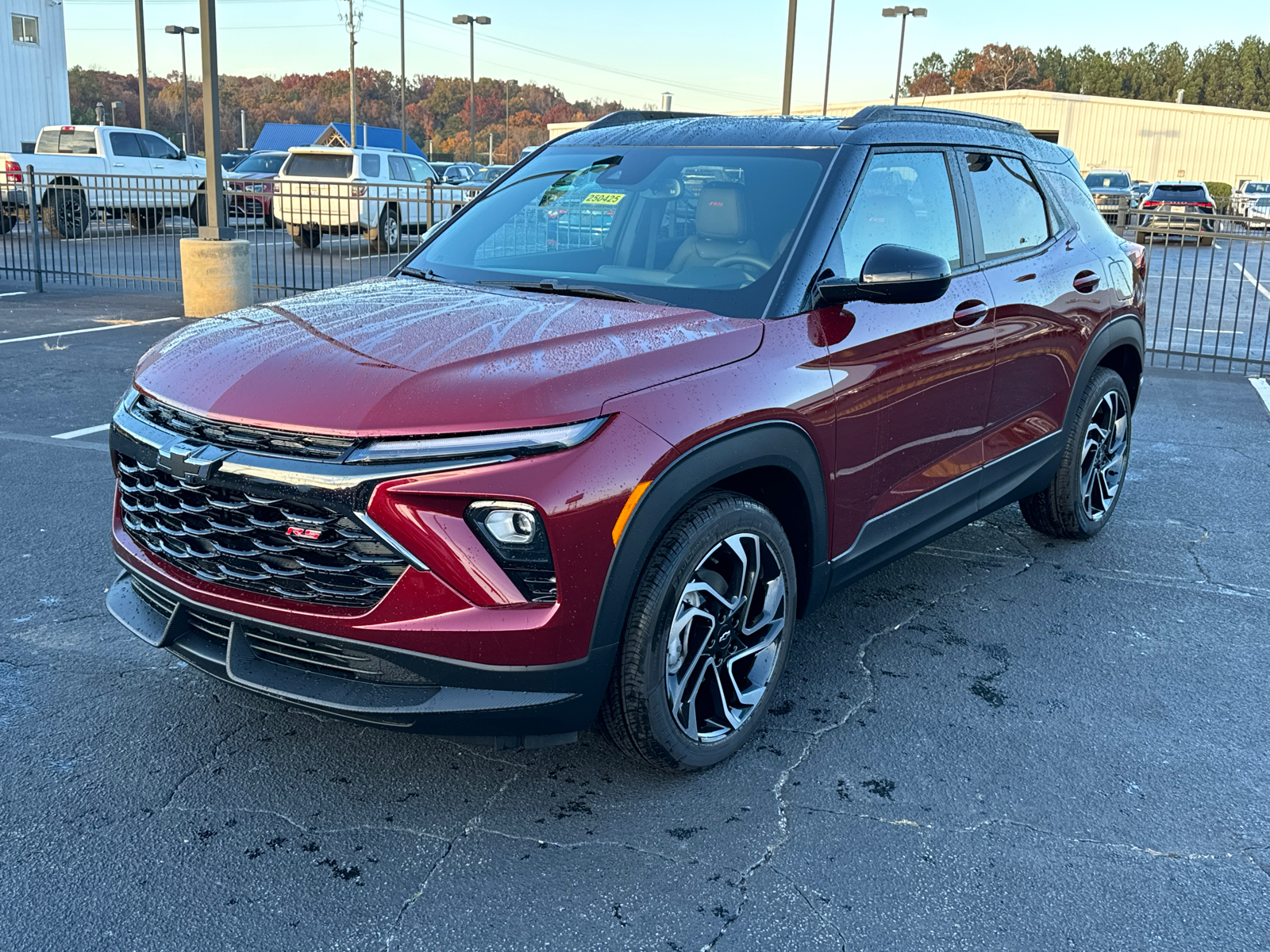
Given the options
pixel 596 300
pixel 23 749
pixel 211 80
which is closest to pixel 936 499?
pixel 596 300

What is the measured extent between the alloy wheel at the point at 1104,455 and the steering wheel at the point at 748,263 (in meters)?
2.42

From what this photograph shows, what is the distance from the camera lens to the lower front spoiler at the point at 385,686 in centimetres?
271

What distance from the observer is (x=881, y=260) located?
11.1 feet

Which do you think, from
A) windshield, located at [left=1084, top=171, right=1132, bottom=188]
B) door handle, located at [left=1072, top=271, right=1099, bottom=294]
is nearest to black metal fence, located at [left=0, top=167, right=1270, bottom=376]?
door handle, located at [left=1072, top=271, right=1099, bottom=294]

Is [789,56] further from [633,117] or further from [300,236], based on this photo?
[633,117]

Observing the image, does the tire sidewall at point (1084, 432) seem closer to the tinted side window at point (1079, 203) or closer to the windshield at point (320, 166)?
the tinted side window at point (1079, 203)

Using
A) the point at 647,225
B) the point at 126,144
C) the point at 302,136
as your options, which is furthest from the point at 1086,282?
the point at 302,136

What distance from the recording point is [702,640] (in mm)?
3191

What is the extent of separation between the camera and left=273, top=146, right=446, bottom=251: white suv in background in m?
15.0

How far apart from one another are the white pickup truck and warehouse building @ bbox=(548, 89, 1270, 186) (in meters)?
45.6

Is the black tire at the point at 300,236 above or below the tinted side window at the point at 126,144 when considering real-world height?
below

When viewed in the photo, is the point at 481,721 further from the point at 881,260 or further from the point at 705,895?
the point at 881,260

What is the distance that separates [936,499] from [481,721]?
2051mm

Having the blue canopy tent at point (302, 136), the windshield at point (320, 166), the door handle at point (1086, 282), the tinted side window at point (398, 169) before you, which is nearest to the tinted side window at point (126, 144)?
the windshield at point (320, 166)
